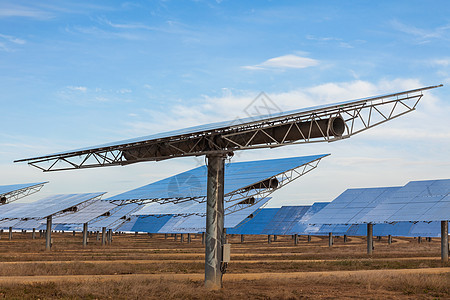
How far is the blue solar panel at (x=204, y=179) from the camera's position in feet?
137

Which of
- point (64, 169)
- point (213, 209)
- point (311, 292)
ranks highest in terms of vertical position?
point (64, 169)

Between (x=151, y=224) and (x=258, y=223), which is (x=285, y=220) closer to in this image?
(x=258, y=223)

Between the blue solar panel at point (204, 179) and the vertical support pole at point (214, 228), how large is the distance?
15.5 m

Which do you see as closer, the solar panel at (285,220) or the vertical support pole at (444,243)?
the vertical support pole at (444,243)

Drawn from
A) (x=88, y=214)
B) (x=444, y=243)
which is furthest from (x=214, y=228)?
(x=88, y=214)

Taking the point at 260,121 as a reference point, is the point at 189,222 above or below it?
below

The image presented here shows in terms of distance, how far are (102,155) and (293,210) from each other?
201ft

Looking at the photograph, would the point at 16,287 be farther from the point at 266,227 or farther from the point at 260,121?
Answer: the point at 266,227

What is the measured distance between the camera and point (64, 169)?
29188 mm

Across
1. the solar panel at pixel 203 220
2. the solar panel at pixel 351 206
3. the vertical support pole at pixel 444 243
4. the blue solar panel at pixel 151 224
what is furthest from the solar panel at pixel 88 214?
the vertical support pole at pixel 444 243

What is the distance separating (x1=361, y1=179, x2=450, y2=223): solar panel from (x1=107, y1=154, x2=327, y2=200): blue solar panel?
31.9 feet

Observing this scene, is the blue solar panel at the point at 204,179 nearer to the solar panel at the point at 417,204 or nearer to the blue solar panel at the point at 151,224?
the solar panel at the point at 417,204

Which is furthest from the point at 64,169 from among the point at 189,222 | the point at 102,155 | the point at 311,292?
the point at 189,222

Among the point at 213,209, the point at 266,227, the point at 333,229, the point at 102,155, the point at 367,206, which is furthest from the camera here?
the point at 266,227
